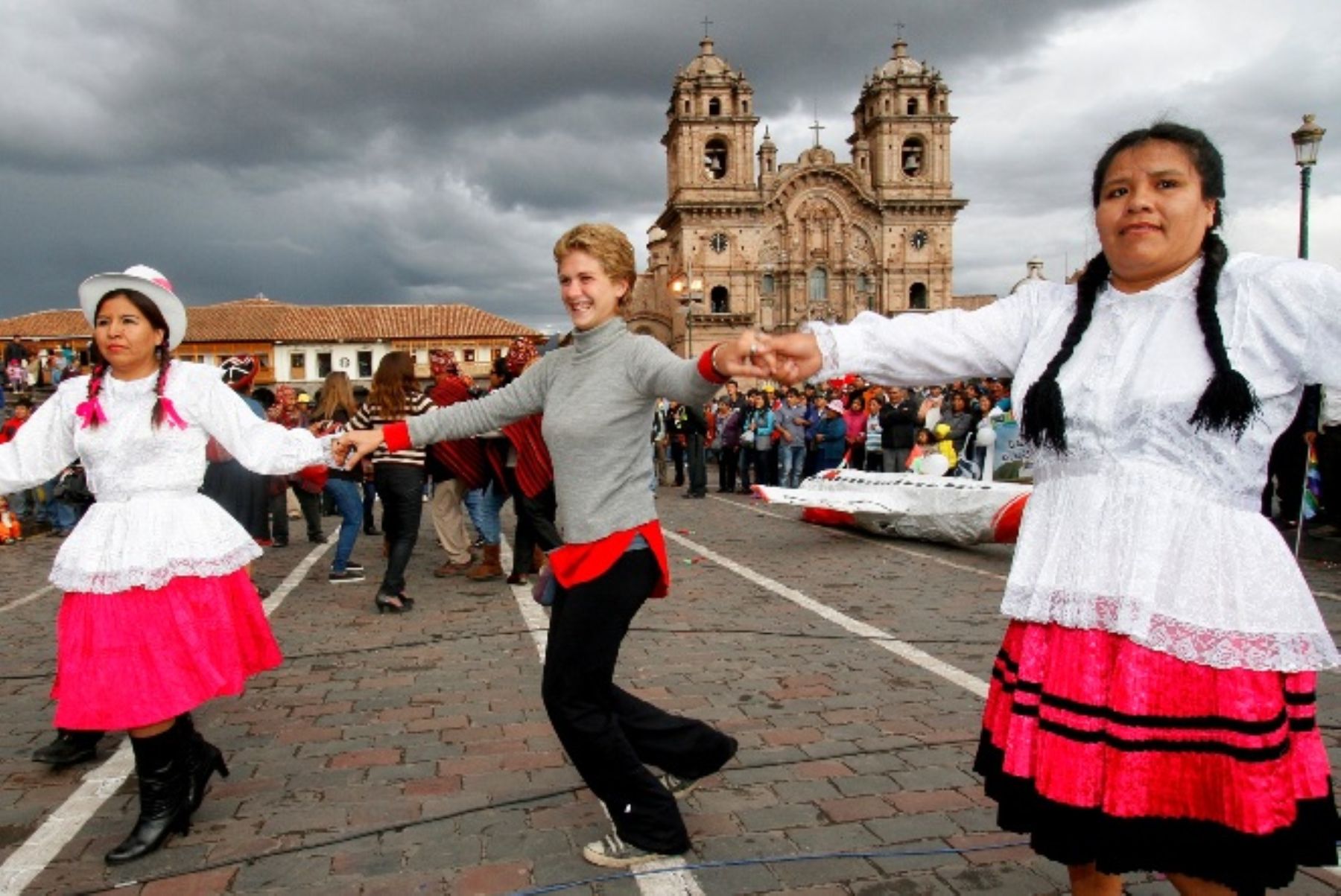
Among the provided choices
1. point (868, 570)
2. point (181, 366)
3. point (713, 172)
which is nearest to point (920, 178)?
point (713, 172)

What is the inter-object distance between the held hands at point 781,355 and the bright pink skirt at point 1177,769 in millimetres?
922

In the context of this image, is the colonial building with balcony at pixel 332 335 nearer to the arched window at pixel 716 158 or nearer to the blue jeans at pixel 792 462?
the arched window at pixel 716 158

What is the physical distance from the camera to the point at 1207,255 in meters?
2.35

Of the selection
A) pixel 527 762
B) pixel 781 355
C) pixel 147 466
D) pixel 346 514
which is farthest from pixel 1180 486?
pixel 346 514

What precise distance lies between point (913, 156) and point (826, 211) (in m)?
8.10

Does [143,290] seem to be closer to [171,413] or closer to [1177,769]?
[171,413]

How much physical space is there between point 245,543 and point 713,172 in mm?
72116

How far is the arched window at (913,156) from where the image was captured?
7512 centimetres

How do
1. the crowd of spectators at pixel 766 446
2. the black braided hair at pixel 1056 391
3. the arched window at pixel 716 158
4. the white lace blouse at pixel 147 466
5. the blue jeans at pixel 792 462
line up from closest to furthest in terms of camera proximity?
the black braided hair at pixel 1056 391 < the white lace blouse at pixel 147 466 < the crowd of spectators at pixel 766 446 < the blue jeans at pixel 792 462 < the arched window at pixel 716 158

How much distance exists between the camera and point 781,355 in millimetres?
2705

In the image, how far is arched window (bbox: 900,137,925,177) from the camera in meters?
75.1

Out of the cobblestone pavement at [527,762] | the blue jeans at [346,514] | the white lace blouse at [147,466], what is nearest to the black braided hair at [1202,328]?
the cobblestone pavement at [527,762]

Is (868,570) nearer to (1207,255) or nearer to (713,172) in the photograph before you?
(1207,255)

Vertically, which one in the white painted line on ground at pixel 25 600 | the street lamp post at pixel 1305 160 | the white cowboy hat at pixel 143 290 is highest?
the street lamp post at pixel 1305 160
